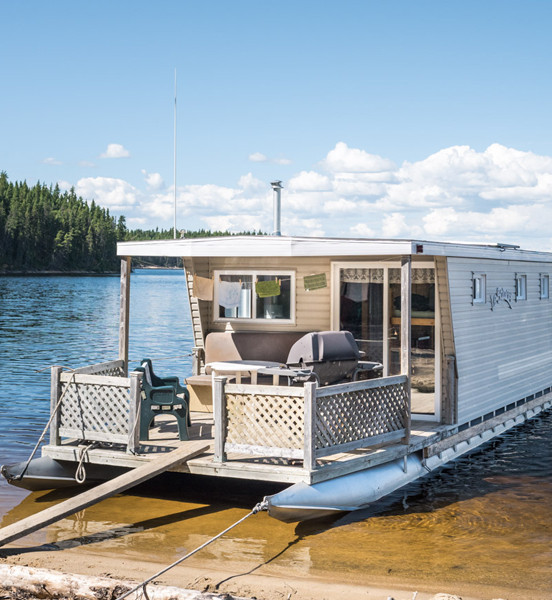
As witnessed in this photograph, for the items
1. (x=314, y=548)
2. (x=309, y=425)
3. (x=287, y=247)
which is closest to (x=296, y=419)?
(x=309, y=425)

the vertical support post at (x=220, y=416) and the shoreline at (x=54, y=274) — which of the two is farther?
the shoreline at (x=54, y=274)

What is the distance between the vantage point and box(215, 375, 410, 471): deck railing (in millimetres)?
8250

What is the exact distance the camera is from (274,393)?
8.38 m

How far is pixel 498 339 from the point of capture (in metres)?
12.6

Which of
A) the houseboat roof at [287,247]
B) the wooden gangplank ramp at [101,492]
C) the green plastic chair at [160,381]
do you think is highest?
the houseboat roof at [287,247]

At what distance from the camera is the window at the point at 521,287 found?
13.7 metres

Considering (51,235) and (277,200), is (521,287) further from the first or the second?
(51,235)

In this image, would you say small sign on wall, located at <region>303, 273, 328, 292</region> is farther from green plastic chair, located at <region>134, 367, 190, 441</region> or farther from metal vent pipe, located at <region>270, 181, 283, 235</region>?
green plastic chair, located at <region>134, 367, 190, 441</region>

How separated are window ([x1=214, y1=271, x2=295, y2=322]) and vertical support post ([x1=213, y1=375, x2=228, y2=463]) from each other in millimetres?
Result: 3817

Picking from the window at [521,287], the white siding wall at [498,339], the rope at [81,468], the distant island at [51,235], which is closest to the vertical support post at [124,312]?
the rope at [81,468]

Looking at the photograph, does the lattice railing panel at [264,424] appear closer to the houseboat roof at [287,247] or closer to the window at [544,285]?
the houseboat roof at [287,247]

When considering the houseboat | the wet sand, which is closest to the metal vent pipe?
the houseboat

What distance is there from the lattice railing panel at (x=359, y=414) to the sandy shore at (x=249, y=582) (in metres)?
1.58

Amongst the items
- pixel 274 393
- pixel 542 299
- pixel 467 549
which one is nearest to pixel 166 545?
pixel 274 393
